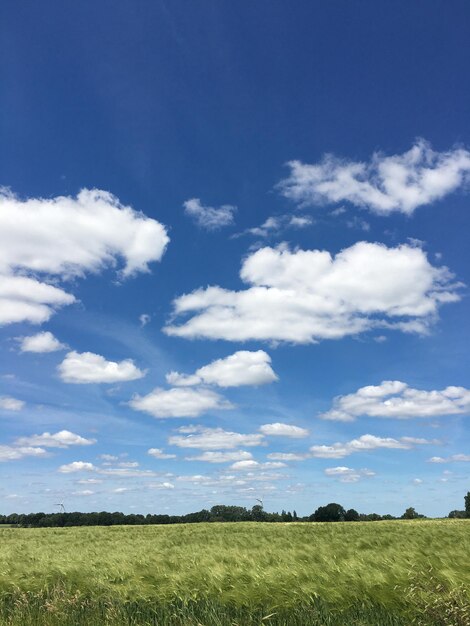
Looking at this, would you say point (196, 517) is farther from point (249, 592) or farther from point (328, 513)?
point (249, 592)

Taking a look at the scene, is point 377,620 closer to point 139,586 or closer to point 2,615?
point 139,586

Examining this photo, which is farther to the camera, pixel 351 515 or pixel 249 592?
pixel 351 515

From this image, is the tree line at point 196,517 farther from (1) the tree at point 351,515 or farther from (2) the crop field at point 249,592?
(2) the crop field at point 249,592

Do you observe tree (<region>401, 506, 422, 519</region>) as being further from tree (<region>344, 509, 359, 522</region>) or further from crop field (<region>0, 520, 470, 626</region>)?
crop field (<region>0, 520, 470, 626</region>)

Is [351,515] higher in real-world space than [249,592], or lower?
higher

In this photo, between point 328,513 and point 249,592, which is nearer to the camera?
point 249,592

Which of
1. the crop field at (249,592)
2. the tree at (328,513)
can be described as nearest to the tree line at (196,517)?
the tree at (328,513)

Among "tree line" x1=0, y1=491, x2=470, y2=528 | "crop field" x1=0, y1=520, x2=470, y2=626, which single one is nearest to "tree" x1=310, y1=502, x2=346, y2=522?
"tree line" x1=0, y1=491, x2=470, y2=528

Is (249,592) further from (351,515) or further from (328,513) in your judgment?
(351,515)

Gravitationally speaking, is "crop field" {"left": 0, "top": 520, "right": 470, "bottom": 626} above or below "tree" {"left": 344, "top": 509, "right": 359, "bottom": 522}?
below

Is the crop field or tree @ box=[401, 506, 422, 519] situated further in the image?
tree @ box=[401, 506, 422, 519]

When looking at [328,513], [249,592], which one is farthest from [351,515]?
[249,592]

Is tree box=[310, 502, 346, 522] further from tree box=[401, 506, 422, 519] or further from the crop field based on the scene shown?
the crop field

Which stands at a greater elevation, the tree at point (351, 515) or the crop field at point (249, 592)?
the tree at point (351, 515)
